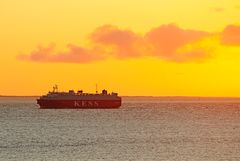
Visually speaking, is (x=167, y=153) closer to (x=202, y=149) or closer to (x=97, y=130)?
(x=202, y=149)

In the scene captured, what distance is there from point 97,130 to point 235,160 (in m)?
59.6

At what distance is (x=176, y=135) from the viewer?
12581cm

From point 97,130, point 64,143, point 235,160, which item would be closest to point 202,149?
point 235,160

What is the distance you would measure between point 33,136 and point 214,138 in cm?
3002

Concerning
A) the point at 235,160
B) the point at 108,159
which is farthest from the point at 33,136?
the point at 235,160

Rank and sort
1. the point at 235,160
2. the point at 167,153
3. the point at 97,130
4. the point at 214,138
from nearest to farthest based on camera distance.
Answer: the point at 235,160, the point at 167,153, the point at 214,138, the point at 97,130

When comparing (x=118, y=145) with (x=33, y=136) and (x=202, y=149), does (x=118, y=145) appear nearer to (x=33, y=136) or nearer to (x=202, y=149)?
(x=202, y=149)

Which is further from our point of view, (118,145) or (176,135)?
(176,135)

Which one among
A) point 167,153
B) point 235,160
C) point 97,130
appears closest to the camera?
point 235,160

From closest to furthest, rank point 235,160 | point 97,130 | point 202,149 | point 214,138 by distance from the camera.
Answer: point 235,160, point 202,149, point 214,138, point 97,130

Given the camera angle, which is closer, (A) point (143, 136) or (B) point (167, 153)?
(B) point (167, 153)

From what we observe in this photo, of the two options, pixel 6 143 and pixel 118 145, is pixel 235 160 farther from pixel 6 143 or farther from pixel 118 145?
pixel 6 143

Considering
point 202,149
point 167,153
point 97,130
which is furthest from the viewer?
point 97,130

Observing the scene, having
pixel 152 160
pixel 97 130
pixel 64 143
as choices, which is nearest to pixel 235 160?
pixel 152 160
